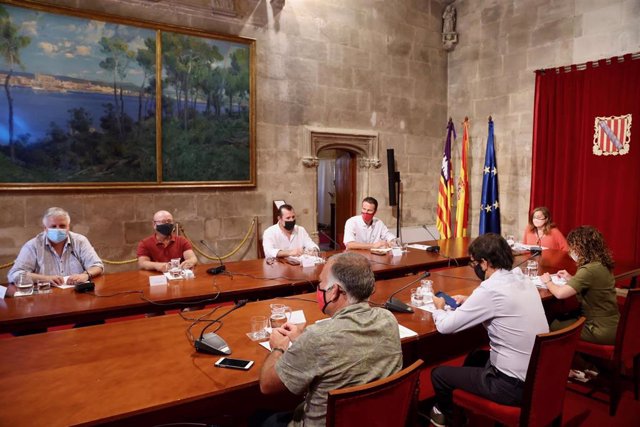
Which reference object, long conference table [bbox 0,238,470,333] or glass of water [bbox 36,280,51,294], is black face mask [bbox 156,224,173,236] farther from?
glass of water [bbox 36,280,51,294]

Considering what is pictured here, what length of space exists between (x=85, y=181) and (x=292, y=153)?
2827 mm

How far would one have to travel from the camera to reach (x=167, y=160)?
591 centimetres

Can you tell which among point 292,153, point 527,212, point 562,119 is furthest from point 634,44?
point 292,153

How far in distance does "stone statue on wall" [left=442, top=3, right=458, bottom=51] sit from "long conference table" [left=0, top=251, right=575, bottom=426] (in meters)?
6.74

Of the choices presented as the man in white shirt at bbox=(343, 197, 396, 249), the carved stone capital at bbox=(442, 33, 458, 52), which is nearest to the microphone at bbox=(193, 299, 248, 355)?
the man in white shirt at bbox=(343, 197, 396, 249)

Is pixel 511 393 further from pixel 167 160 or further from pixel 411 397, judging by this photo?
pixel 167 160

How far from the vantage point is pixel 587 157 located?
21.1 feet

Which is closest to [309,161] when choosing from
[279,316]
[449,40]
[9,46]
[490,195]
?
[490,195]

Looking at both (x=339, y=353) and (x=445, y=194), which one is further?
(x=445, y=194)

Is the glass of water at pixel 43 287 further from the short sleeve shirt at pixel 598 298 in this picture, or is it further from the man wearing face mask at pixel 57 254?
the short sleeve shirt at pixel 598 298

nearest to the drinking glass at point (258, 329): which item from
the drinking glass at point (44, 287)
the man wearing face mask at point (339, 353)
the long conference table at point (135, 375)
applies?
the long conference table at point (135, 375)

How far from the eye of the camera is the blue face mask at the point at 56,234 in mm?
3596

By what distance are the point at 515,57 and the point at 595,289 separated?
5347 mm

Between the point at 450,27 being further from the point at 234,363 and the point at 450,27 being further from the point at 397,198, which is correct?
the point at 234,363
